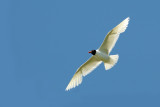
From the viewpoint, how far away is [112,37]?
26.6 m

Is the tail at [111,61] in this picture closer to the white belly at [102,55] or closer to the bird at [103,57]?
the bird at [103,57]

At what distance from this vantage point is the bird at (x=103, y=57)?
2633 centimetres

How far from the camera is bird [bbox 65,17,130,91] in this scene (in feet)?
86.4

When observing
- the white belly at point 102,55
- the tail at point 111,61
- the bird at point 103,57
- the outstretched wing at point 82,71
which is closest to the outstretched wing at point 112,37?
the bird at point 103,57

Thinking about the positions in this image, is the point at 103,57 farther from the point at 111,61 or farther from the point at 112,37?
the point at 112,37

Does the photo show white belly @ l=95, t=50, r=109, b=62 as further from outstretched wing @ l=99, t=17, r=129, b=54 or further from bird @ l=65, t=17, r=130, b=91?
outstretched wing @ l=99, t=17, r=129, b=54

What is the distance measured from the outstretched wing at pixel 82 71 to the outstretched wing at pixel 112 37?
1.41 metres

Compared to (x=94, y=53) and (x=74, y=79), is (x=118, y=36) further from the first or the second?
(x=74, y=79)

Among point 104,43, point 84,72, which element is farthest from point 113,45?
point 84,72

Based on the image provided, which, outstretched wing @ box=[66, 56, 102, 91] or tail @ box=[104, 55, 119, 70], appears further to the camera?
outstretched wing @ box=[66, 56, 102, 91]

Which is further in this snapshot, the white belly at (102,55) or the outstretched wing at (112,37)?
the white belly at (102,55)

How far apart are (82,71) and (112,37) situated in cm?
290

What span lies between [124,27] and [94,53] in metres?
2.18

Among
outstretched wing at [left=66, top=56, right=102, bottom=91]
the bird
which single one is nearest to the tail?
the bird
